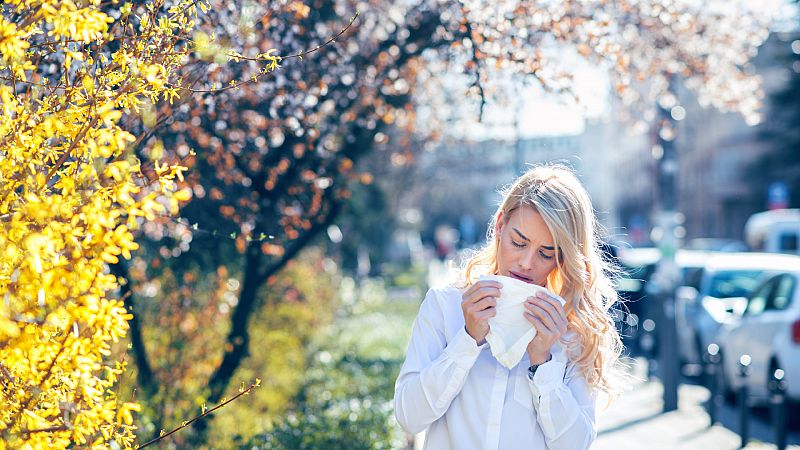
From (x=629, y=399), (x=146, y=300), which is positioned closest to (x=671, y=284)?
(x=629, y=399)

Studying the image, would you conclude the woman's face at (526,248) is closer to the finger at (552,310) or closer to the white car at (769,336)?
the finger at (552,310)

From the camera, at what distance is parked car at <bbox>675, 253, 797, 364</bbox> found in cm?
1287

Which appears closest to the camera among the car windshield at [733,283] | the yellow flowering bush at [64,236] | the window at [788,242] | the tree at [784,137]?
the yellow flowering bush at [64,236]

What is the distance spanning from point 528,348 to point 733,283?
11.2m

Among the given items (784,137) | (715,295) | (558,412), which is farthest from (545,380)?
(784,137)

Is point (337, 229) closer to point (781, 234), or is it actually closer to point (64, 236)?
point (64, 236)

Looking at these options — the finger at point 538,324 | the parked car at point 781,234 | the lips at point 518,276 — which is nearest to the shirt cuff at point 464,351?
the finger at point 538,324

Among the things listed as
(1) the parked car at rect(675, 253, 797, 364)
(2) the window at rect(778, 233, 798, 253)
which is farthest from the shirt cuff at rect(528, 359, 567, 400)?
(2) the window at rect(778, 233, 798, 253)

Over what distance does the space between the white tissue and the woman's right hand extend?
2 cm

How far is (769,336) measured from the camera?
9.78m

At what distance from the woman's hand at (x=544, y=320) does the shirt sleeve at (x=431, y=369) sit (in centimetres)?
17

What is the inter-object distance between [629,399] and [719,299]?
7.89 ft

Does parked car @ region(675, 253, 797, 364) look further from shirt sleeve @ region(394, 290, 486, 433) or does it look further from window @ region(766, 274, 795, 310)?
shirt sleeve @ region(394, 290, 486, 433)

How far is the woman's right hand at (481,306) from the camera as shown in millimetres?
2963
